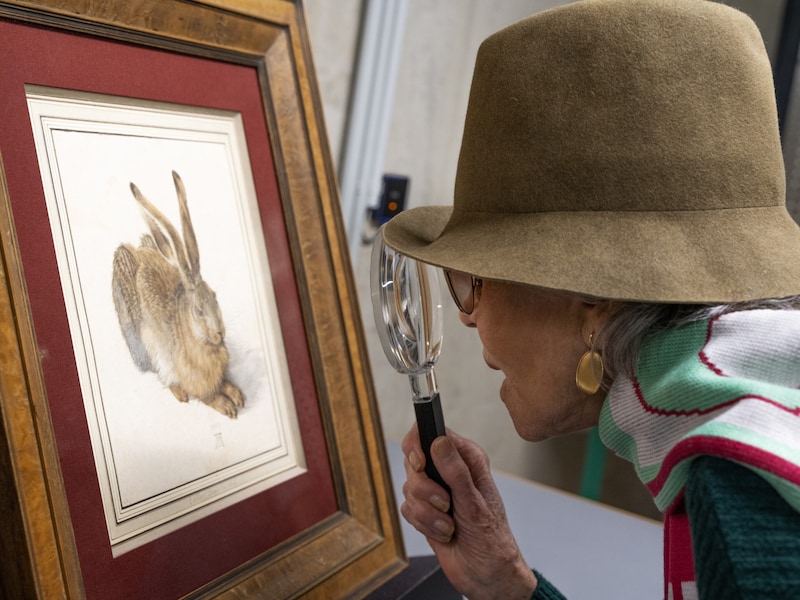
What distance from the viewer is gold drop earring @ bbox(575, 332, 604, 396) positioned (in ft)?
2.36

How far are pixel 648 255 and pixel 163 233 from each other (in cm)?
45

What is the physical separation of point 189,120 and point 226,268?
0.15m

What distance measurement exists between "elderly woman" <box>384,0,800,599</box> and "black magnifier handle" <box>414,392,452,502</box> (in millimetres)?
157

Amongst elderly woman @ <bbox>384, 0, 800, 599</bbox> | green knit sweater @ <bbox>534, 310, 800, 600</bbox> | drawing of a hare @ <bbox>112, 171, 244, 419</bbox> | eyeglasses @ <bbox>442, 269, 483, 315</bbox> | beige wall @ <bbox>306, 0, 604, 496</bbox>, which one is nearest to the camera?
green knit sweater @ <bbox>534, 310, 800, 600</bbox>

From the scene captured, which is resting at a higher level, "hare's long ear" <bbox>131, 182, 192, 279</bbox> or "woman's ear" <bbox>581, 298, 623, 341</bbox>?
"hare's long ear" <bbox>131, 182, 192, 279</bbox>

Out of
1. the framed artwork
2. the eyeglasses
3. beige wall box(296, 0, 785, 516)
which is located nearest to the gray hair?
the eyeglasses

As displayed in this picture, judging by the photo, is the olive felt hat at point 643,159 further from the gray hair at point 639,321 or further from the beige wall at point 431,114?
the beige wall at point 431,114

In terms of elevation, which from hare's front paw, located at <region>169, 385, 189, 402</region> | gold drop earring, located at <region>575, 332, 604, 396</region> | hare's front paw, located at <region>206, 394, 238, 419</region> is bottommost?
gold drop earring, located at <region>575, 332, 604, 396</region>

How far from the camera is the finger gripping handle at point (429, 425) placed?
0.82 metres

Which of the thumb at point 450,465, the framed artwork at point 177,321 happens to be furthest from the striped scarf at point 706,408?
the framed artwork at point 177,321

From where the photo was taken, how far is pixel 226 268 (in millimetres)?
816

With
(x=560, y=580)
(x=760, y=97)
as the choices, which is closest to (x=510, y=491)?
(x=560, y=580)

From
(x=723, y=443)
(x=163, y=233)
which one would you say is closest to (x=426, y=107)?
(x=163, y=233)

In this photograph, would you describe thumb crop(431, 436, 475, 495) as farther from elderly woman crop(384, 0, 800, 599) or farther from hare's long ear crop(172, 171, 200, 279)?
hare's long ear crop(172, 171, 200, 279)
